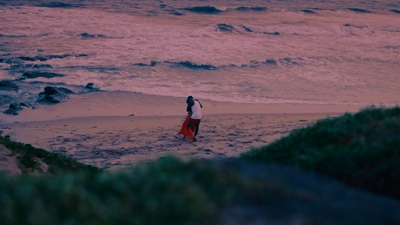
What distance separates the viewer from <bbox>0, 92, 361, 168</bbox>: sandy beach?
10320 mm

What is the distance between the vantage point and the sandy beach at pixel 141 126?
10320mm

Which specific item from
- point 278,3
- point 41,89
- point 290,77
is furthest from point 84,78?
point 278,3

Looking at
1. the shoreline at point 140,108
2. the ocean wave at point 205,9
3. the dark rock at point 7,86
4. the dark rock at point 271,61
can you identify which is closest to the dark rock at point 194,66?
the dark rock at point 271,61

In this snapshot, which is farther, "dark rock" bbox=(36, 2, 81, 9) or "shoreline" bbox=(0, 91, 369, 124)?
"dark rock" bbox=(36, 2, 81, 9)

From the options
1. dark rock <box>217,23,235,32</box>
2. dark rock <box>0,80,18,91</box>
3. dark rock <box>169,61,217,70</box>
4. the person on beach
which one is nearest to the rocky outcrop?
dark rock <box>0,80,18,91</box>

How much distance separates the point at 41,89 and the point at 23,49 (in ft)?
38.0

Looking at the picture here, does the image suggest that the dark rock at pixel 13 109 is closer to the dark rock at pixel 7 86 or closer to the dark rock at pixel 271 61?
the dark rock at pixel 7 86

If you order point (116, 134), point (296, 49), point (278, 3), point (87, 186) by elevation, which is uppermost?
point (278, 3)

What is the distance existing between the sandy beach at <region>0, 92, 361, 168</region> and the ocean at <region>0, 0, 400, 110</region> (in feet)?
4.16

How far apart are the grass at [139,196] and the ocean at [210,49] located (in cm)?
1234

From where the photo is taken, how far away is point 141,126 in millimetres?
→ 12570

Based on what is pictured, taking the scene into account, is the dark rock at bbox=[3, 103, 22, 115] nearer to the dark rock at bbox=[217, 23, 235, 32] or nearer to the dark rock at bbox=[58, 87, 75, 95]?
the dark rock at bbox=[58, 87, 75, 95]

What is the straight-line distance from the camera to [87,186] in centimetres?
332

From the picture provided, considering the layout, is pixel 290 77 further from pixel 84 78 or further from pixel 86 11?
pixel 86 11
